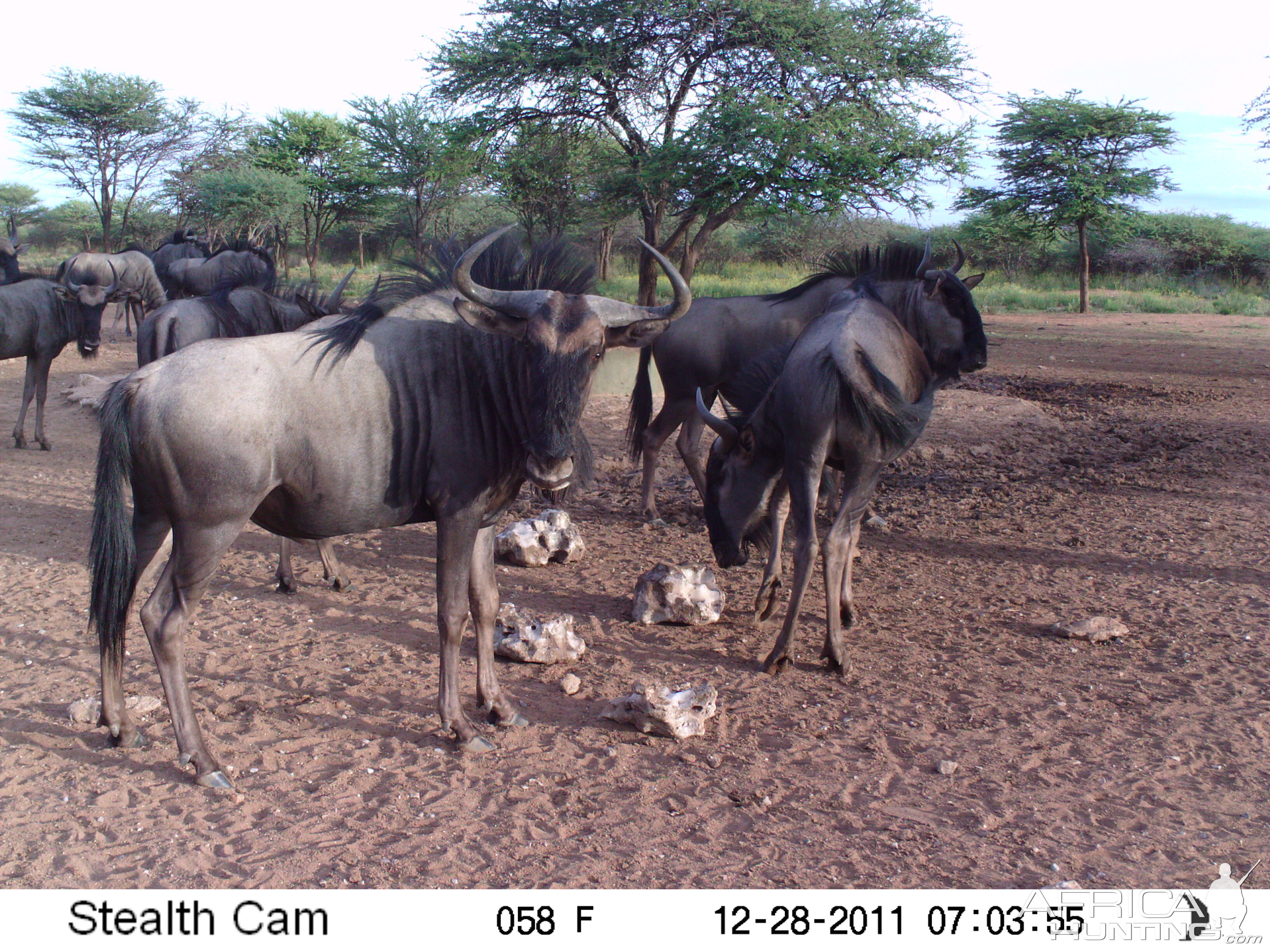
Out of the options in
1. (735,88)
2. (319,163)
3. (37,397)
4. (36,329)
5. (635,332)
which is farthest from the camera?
(319,163)

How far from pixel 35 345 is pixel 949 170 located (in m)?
13.6

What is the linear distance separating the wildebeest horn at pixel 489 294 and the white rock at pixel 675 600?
2202 mm

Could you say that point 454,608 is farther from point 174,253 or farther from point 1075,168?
point 1075,168

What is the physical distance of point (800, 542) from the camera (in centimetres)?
479

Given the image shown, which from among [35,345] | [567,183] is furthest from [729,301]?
[567,183]

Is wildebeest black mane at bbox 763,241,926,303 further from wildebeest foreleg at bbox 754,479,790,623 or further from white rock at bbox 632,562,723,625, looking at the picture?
white rock at bbox 632,562,723,625

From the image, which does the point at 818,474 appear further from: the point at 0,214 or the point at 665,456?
the point at 0,214

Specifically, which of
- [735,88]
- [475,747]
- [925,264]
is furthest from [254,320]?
[735,88]

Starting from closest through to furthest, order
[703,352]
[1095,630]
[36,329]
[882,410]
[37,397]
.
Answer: [882,410] < [1095,630] < [703,352] < [37,397] < [36,329]

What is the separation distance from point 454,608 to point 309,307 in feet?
8.23

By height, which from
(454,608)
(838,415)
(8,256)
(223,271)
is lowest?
(454,608)

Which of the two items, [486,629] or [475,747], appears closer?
[475,747]

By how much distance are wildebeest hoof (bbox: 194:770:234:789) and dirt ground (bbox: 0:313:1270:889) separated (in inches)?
2.5

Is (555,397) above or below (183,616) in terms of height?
above
